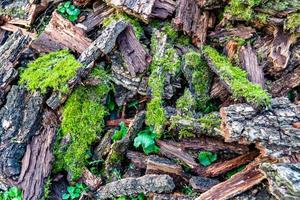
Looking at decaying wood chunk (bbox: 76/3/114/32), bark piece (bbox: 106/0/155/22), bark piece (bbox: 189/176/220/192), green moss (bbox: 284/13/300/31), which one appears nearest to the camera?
bark piece (bbox: 189/176/220/192)

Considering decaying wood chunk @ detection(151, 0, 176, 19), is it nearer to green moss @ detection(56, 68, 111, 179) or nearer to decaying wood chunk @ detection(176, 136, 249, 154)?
green moss @ detection(56, 68, 111, 179)

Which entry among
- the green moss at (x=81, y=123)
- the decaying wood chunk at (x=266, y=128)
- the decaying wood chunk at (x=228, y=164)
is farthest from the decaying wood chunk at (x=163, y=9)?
the decaying wood chunk at (x=228, y=164)

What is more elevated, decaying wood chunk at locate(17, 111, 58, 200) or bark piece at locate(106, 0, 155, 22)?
bark piece at locate(106, 0, 155, 22)

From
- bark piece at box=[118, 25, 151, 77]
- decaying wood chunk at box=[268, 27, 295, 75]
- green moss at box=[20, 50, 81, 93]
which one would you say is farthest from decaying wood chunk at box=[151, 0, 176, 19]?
decaying wood chunk at box=[268, 27, 295, 75]

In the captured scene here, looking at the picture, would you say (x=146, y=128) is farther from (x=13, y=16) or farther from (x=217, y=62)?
(x=13, y=16)

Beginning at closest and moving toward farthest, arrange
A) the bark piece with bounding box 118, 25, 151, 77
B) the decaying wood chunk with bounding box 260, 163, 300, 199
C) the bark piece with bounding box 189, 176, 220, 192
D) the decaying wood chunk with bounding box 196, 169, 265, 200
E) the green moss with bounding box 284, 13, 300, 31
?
the decaying wood chunk with bounding box 260, 163, 300, 199 → the decaying wood chunk with bounding box 196, 169, 265, 200 → the bark piece with bounding box 189, 176, 220, 192 → the green moss with bounding box 284, 13, 300, 31 → the bark piece with bounding box 118, 25, 151, 77

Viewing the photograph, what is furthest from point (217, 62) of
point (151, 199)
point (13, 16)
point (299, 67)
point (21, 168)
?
point (13, 16)
